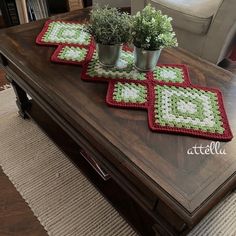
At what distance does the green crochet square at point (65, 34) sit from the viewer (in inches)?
44.3

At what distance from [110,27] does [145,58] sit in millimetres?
165

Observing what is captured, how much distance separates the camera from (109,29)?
0.88 m

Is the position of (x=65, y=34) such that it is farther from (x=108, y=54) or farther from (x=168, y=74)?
(x=168, y=74)

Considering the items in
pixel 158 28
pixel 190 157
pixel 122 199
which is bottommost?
pixel 122 199

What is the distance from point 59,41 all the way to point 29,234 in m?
0.80

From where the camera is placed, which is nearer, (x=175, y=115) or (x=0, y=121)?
(x=175, y=115)

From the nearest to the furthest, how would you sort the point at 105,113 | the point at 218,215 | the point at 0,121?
the point at 105,113
the point at 218,215
the point at 0,121

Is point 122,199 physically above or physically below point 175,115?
below

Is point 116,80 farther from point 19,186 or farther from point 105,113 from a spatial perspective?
point 19,186

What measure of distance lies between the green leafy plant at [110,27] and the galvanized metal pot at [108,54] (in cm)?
2

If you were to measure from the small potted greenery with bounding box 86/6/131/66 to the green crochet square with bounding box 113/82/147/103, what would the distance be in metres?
0.14

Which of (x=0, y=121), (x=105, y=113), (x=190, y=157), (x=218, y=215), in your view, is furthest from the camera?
(x=0, y=121)

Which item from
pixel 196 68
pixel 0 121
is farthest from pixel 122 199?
pixel 0 121

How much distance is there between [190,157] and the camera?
688mm
